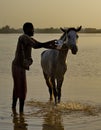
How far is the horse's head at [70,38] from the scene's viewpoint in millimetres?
11922

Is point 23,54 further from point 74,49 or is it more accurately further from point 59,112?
point 59,112

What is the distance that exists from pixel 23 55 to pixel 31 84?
718 centimetres

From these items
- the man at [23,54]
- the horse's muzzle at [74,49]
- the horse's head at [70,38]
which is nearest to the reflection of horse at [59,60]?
the horse's head at [70,38]

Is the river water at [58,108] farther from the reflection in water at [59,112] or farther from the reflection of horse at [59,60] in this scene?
the reflection of horse at [59,60]

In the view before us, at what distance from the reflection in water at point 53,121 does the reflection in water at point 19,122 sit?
0.43 metres

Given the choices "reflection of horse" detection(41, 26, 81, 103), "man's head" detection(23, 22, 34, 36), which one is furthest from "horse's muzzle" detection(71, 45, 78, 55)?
"man's head" detection(23, 22, 34, 36)

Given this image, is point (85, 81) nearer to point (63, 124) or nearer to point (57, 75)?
point (57, 75)

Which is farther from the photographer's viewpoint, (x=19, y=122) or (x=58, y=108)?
(x=58, y=108)

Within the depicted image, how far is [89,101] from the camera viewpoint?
1458cm

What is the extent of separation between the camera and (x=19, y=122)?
11008 millimetres

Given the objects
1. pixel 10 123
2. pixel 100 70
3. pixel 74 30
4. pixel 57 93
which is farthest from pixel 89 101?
pixel 100 70

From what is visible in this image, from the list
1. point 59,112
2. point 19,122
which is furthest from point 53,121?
point 59,112

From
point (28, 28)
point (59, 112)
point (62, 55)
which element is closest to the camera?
point (28, 28)

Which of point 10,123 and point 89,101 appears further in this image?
point 89,101
